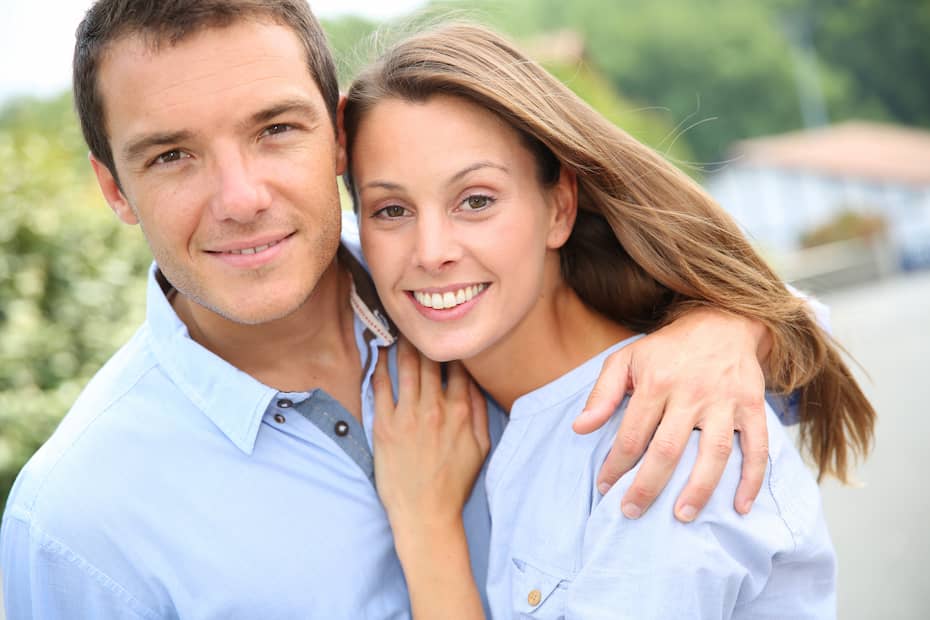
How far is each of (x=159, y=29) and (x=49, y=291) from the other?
361cm

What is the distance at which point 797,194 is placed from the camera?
44250 mm

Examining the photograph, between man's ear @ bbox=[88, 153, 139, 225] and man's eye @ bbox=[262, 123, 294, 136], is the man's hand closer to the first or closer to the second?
man's eye @ bbox=[262, 123, 294, 136]

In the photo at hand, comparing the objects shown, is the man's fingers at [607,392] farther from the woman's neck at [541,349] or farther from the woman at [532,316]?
the woman's neck at [541,349]

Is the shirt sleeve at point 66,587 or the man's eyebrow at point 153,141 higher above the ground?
the man's eyebrow at point 153,141

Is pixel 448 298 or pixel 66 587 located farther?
pixel 448 298

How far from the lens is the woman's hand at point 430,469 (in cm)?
228

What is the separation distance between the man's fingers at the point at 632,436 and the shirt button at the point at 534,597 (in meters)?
0.31

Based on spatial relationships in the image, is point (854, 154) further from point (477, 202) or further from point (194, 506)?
point (194, 506)

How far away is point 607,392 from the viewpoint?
2.16 metres

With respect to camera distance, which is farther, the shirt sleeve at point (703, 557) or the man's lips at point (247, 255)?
the man's lips at point (247, 255)

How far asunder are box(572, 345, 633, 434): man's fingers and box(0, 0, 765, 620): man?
1 centimetres

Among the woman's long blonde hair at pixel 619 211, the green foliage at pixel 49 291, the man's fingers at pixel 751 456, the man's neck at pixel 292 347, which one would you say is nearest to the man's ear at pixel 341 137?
the woman's long blonde hair at pixel 619 211

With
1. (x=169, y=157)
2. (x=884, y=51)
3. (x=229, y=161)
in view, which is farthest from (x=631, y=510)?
(x=884, y=51)

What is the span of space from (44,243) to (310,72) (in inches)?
139
